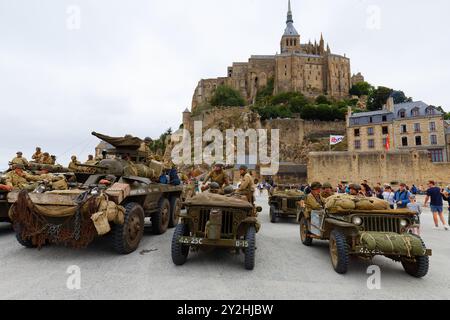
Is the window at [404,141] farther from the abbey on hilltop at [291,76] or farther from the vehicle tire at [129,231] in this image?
the vehicle tire at [129,231]

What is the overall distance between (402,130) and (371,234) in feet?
137

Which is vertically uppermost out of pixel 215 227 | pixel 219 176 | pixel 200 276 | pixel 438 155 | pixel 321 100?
pixel 321 100

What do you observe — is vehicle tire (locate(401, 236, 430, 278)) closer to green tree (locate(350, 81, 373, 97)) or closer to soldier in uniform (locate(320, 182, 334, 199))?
soldier in uniform (locate(320, 182, 334, 199))

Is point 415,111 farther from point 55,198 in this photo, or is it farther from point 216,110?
point 55,198

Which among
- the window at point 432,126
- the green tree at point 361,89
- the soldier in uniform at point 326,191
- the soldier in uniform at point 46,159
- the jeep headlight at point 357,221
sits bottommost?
the jeep headlight at point 357,221

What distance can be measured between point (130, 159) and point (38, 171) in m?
4.26

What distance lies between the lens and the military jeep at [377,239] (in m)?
4.25

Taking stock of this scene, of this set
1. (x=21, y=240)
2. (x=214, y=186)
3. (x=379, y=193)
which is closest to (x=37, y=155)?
(x=21, y=240)

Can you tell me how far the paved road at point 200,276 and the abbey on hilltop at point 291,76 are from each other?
73.7m

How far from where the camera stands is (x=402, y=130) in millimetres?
38719

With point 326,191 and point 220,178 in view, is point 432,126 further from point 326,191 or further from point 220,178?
point 220,178

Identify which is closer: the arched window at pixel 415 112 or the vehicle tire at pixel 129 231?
the vehicle tire at pixel 129 231

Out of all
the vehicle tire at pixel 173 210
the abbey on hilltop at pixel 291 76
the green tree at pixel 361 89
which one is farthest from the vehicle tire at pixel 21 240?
the green tree at pixel 361 89

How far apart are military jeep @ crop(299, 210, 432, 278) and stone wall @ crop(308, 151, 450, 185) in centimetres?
2983
